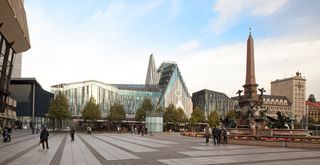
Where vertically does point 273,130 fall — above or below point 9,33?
below

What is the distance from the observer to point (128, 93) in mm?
152125

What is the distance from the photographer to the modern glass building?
139875 millimetres

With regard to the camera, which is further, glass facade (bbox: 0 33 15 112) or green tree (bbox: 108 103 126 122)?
green tree (bbox: 108 103 126 122)

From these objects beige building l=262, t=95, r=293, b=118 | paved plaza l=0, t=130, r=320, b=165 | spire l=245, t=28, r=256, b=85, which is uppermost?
spire l=245, t=28, r=256, b=85

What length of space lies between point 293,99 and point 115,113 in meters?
124

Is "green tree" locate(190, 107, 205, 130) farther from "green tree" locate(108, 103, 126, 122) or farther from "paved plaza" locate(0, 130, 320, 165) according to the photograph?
"paved plaza" locate(0, 130, 320, 165)

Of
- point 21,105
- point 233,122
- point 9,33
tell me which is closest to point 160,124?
point 233,122

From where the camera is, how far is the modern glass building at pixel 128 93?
459ft

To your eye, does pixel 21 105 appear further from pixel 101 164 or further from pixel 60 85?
pixel 101 164

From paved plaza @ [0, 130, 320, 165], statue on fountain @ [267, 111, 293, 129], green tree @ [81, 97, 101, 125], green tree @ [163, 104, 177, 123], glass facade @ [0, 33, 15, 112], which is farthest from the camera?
green tree @ [163, 104, 177, 123]

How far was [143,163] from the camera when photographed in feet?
59.3

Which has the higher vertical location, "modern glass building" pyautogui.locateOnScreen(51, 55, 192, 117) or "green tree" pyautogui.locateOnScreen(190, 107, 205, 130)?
"modern glass building" pyautogui.locateOnScreen(51, 55, 192, 117)

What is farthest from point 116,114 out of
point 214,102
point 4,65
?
point 214,102

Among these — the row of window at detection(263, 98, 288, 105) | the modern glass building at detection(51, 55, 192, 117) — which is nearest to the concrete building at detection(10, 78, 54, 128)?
the modern glass building at detection(51, 55, 192, 117)
